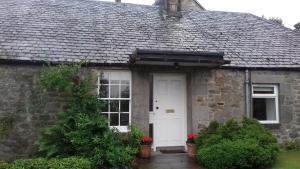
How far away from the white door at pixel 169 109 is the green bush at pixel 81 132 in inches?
62.0

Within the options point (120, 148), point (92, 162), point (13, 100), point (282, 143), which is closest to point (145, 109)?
point (120, 148)

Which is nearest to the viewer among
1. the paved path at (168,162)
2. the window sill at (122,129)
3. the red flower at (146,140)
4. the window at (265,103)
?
the paved path at (168,162)

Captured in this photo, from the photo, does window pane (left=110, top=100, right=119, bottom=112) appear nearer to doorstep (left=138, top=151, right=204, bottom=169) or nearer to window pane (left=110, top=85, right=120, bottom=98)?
window pane (left=110, top=85, right=120, bottom=98)

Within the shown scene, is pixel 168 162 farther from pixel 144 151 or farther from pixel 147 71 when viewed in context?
pixel 147 71

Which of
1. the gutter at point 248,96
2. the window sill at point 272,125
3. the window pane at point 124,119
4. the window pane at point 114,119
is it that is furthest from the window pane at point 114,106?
the window sill at point 272,125

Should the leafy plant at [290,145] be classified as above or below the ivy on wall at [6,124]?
below

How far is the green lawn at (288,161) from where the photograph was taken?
8914mm

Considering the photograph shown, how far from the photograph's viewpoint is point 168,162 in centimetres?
933

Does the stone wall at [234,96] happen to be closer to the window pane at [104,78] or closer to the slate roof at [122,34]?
the slate roof at [122,34]

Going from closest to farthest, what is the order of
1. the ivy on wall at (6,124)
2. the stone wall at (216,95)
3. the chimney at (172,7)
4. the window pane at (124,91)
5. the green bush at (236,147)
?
the green bush at (236,147) → the ivy on wall at (6,124) → the window pane at (124,91) → the stone wall at (216,95) → the chimney at (172,7)

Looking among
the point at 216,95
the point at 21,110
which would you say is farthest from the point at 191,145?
the point at 21,110

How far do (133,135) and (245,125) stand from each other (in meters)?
3.35

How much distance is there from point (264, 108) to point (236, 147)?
4.21 metres

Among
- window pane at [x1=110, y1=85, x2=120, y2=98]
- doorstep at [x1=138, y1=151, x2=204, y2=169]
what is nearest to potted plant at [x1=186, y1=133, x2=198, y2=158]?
doorstep at [x1=138, y1=151, x2=204, y2=169]
